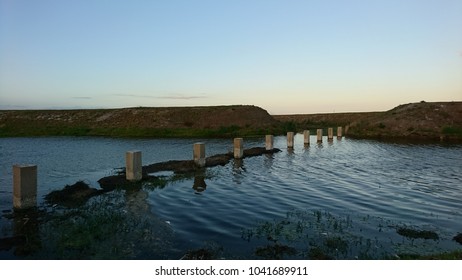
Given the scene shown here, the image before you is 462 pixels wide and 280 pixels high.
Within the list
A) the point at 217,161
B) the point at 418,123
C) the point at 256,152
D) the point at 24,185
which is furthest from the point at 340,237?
the point at 418,123

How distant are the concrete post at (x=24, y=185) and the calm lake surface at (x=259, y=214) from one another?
0.54 m

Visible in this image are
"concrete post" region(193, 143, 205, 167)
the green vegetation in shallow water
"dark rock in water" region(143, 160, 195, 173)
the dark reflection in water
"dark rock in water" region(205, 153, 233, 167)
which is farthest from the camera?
"dark rock in water" region(205, 153, 233, 167)

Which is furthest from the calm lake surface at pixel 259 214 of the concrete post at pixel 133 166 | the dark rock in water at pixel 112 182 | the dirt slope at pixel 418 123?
the dirt slope at pixel 418 123

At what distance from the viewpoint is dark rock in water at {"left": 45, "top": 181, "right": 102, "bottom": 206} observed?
14.2 metres

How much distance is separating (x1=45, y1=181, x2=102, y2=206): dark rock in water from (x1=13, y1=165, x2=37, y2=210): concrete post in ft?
4.62

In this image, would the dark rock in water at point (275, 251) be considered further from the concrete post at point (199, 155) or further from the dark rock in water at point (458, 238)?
the concrete post at point (199, 155)

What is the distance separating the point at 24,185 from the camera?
1258 centimetres

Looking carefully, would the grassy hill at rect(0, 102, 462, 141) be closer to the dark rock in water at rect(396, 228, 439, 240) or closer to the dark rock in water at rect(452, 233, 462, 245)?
the dark rock in water at rect(452, 233, 462, 245)

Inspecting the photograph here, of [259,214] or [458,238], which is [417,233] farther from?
[259,214]

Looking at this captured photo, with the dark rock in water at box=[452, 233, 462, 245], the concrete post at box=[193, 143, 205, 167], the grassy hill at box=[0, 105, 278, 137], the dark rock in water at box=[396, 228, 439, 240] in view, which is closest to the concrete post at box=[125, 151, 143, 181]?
the concrete post at box=[193, 143, 205, 167]

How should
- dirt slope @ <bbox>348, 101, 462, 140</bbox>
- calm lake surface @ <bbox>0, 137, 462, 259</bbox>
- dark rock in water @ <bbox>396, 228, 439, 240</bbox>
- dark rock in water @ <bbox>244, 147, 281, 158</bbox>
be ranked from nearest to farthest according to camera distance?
calm lake surface @ <bbox>0, 137, 462, 259</bbox> → dark rock in water @ <bbox>396, 228, 439, 240</bbox> → dark rock in water @ <bbox>244, 147, 281, 158</bbox> → dirt slope @ <bbox>348, 101, 462, 140</bbox>

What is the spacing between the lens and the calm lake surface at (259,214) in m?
9.27

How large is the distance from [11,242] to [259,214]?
7834mm
